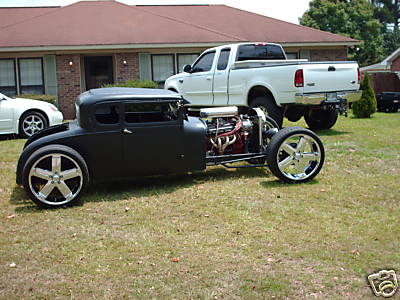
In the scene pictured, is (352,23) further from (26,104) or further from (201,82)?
(26,104)

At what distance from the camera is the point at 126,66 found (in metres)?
21.0

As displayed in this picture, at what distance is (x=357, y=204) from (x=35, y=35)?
667 inches

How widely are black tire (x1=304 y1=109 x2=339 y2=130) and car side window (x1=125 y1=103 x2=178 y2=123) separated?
607 cm

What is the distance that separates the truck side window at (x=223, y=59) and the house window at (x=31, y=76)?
10155 millimetres

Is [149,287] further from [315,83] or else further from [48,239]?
[315,83]

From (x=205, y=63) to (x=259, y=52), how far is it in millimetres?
1415

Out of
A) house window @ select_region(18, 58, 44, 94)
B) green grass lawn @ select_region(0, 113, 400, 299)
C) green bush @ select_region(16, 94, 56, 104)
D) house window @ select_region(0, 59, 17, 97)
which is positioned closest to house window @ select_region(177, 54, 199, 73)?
green bush @ select_region(16, 94, 56, 104)

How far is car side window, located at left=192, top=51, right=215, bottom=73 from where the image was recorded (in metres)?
13.3

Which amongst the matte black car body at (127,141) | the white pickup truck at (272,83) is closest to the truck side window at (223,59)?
the white pickup truck at (272,83)

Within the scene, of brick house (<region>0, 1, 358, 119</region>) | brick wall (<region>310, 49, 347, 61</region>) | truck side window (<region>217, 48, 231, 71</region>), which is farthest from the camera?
brick wall (<region>310, 49, 347, 61</region>)

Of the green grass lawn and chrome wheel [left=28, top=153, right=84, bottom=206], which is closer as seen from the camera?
the green grass lawn

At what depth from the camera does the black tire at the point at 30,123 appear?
13180mm

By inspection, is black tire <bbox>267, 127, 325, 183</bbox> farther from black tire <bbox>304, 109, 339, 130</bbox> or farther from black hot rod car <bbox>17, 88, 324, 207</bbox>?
black tire <bbox>304, 109, 339, 130</bbox>

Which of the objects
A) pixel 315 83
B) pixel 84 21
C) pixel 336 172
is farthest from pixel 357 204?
pixel 84 21
